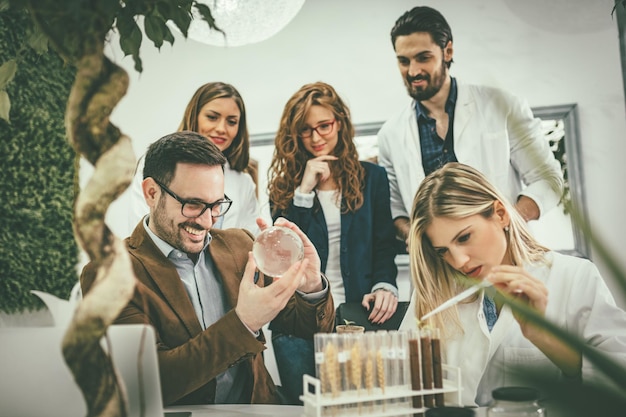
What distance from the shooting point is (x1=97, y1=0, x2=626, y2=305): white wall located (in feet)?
9.75

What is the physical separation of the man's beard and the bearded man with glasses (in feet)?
3.59

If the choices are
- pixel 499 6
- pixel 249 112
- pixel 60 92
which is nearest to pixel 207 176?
pixel 249 112

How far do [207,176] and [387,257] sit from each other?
3.45ft

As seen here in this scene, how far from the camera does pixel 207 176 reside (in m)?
2.85

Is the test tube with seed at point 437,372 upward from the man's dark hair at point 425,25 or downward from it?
downward

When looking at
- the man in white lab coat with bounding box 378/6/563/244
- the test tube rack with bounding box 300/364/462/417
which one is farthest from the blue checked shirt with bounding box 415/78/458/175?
the test tube rack with bounding box 300/364/462/417

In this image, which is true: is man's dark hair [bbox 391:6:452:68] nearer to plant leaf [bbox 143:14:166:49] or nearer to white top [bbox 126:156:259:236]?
white top [bbox 126:156:259:236]

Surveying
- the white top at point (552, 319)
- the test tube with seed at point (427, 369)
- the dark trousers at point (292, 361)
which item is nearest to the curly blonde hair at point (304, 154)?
the dark trousers at point (292, 361)

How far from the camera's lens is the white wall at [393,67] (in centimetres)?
297

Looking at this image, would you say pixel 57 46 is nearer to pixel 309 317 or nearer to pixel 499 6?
pixel 309 317

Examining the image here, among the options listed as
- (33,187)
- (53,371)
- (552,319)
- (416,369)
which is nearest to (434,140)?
(552,319)

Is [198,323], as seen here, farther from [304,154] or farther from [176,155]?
[304,154]

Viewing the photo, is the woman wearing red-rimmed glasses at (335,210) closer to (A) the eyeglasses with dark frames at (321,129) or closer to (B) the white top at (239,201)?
(A) the eyeglasses with dark frames at (321,129)

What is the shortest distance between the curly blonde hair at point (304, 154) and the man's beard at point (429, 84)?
0.37 meters
